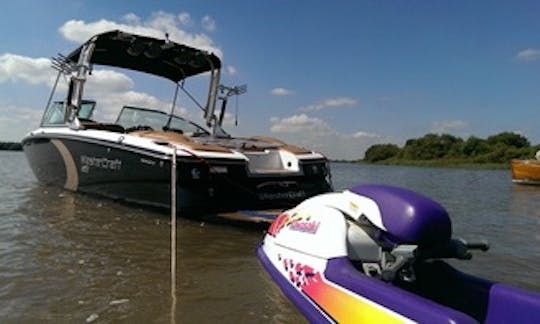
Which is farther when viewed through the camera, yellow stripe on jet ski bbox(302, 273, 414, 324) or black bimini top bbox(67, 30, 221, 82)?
black bimini top bbox(67, 30, 221, 82)

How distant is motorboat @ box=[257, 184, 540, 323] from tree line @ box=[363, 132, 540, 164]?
60.2 metres

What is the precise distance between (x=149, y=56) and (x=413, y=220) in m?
7.72

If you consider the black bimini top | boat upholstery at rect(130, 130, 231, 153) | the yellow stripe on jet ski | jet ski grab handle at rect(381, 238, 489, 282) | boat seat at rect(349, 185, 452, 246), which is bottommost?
the yellow stripe on jet ski

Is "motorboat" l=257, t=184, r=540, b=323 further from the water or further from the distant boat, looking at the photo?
the distant boat

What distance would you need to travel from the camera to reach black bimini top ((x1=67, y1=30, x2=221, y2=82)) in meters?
8.73

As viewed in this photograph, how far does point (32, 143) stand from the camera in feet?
33.0

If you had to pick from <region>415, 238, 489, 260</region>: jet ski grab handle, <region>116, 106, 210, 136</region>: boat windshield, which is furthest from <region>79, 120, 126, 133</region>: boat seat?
<region>415, 238, 489, 260</region>: jet ski grab handle

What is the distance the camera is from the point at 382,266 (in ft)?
8.60

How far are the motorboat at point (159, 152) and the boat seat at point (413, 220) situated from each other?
3.95 metres

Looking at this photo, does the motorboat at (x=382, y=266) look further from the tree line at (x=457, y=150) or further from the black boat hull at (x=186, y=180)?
the tree line at (x=457, y=150)

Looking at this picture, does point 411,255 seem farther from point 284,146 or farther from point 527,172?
point 527,172

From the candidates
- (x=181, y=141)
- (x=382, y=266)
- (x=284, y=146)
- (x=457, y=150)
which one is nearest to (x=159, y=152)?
(x=181, y=141)

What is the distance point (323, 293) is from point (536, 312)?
97cm

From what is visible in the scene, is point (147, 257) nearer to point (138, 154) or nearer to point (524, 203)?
point (138, 154)
